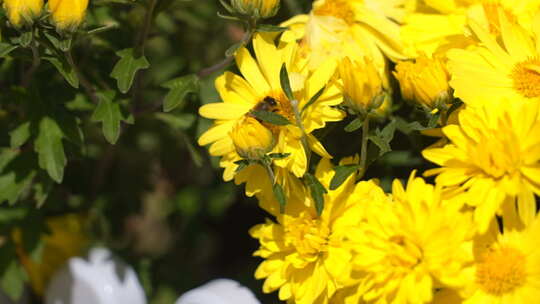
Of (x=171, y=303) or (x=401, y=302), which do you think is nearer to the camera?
(x=401, y=302)

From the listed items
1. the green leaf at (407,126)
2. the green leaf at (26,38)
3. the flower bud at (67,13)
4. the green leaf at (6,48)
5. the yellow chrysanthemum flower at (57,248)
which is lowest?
the yellow chrysanthemum flower at (57,248)

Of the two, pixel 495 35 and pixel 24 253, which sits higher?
pixel 495 35

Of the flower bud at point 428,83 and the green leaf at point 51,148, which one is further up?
the flower bud at point 428,83

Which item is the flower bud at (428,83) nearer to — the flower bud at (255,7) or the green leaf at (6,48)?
the flower bud at (255,7)

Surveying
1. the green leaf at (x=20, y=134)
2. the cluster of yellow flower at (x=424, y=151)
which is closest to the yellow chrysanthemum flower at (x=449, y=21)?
the cluster of yellow flower at (x=424, y=151)

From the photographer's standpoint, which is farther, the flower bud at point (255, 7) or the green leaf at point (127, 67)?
the green leaf at point (127, 67)

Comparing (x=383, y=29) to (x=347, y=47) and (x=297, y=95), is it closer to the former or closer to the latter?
(x=347, y=47)

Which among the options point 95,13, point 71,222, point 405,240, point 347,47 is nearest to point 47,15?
point 95,13
